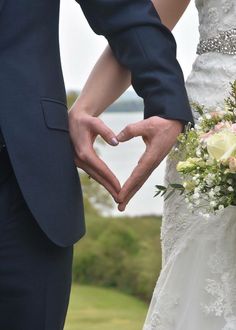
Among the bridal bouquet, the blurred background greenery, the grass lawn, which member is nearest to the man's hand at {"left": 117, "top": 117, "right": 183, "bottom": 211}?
the bridal bouquet

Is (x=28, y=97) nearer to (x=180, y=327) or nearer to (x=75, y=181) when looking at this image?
(x=75, y=181)

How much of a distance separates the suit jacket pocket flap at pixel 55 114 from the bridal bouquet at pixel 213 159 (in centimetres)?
40

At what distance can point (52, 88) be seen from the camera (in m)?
3.02

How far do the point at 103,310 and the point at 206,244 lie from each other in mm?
6006

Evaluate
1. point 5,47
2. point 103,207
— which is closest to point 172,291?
point 5,47

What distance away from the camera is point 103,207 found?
486 inches

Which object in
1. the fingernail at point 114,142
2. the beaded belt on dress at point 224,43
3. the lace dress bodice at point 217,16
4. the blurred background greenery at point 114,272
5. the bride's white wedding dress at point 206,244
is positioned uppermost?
the lace dress bodice at point 217,16

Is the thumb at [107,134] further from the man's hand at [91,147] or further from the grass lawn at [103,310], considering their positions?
the grass lawn at [103,310]

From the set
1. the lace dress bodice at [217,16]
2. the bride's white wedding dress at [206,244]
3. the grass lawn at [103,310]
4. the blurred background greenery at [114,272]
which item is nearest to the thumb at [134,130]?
the bride's white wedding dress at [206,244]

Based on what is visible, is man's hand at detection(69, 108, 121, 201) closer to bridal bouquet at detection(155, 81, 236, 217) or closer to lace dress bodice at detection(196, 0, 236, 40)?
bridal bouquet at detection(155, 81, 236, 217)

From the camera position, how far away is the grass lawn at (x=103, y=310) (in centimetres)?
820

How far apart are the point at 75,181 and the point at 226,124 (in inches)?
21.7

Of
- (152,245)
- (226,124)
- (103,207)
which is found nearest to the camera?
(226,124)

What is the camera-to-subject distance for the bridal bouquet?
2662mm
